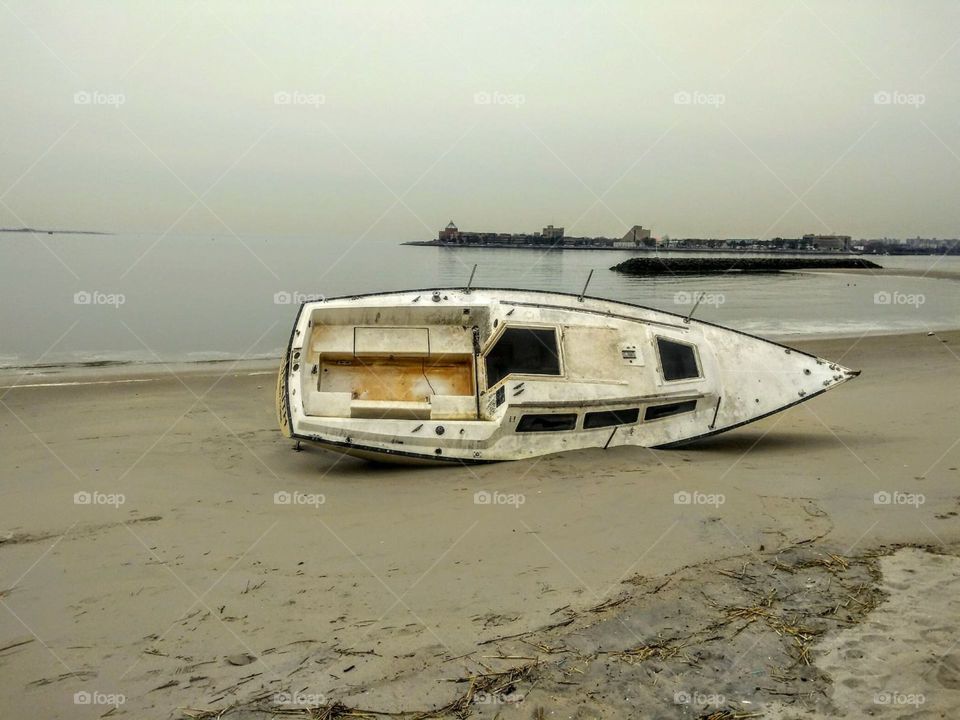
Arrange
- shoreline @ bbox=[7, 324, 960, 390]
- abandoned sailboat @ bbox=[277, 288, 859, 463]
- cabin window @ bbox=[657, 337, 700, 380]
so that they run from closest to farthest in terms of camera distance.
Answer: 1. abandoned sailboat @ bbox=[277, 288, 859, 463]
2. cabin window @ bbox=[657, 337, 700, 380]
3. shoreline @ bbox=[7, 324, 960, 390]

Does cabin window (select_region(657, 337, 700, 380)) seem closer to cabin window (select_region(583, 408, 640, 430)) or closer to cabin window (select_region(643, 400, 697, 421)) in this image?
cabin window (select_region(643, 400, 697, 421))

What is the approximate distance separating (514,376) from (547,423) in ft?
2.92

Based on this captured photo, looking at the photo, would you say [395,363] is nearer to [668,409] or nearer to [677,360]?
[668,409]

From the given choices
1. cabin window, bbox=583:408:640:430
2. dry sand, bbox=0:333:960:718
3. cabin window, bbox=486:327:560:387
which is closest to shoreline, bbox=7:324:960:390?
dry sand, bbox=0:333:960:718

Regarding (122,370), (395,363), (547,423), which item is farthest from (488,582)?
(122,370)

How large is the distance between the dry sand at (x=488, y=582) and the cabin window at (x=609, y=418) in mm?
505

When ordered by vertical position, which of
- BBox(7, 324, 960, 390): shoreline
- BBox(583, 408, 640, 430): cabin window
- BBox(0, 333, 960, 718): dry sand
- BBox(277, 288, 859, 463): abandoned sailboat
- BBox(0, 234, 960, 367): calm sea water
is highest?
BBox(0, 234, 960, 367): calm sea water

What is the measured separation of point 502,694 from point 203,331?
26016 mm

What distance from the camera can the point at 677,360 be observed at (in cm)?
1154

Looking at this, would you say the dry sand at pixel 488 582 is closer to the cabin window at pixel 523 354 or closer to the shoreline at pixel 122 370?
the cabin window at pixel 523 354

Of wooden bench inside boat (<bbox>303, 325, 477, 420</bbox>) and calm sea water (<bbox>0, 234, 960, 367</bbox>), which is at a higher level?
calm sea water (<bbox>0, 234, 960, 367</bbox>)

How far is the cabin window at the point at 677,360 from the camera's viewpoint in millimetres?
11438

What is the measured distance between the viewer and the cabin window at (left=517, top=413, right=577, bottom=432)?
→ 10586 mm

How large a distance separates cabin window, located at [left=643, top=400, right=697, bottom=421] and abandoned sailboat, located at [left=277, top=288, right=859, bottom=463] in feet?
0.08
